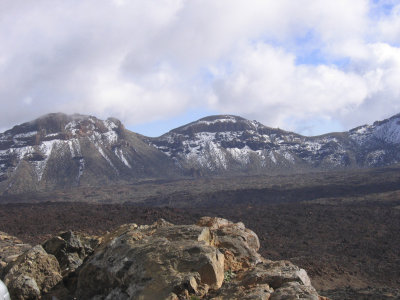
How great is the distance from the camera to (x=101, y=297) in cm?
907

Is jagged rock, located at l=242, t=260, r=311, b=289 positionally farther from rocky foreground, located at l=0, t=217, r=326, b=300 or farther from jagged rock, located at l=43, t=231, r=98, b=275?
jagged rock, located at l=43, t=231, r=98, b=275

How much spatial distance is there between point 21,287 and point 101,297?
7.51ft

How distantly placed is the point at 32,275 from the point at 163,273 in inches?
161

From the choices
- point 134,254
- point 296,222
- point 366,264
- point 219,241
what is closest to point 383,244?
point 366,264

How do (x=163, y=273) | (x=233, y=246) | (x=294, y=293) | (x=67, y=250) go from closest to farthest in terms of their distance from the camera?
1. (x=294, y=293)
2. (x=163, y=273)
3. (x=233, y=246)
4. (x=67, y=250)

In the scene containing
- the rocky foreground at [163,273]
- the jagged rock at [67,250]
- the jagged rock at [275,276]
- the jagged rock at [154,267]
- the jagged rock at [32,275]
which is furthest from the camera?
the jagged rock at [67,250]

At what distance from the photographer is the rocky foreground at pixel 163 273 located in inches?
319

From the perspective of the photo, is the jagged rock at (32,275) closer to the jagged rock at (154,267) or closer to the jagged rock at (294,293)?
the jagged rock at (154,267)

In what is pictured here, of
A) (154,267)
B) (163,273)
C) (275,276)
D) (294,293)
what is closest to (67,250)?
(154,267)

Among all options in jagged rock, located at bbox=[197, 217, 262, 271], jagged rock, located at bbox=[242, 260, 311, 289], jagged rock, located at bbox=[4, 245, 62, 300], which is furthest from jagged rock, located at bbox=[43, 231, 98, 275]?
jagged rock, located at bbox=[242, 260, 311, 289]

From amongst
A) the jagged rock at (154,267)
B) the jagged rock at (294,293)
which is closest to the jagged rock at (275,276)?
the jagged rock at (294,293)

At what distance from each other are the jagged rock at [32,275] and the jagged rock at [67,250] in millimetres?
807

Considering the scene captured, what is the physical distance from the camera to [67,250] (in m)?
13.0

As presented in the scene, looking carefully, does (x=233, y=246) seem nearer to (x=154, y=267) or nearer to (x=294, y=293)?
(x=154, y=267)
